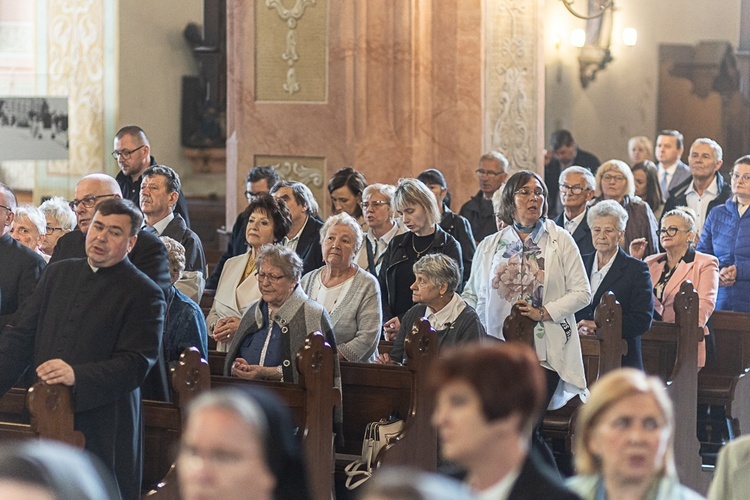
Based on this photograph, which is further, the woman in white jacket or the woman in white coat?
the woman in white coat

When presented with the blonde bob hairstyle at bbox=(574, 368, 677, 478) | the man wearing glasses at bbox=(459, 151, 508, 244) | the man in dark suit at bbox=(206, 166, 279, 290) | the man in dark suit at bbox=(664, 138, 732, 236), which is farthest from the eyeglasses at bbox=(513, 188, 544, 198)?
the blonde bob hairstyle at bbox=(574, 368, 677, 478)

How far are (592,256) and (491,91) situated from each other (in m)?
3.83

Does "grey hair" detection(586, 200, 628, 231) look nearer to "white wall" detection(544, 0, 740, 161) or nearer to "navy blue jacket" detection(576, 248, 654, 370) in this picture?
"navy blue jacket" detection(576, 248, 654, 370)

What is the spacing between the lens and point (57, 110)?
1210 cm

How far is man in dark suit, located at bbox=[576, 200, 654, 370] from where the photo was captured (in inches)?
269

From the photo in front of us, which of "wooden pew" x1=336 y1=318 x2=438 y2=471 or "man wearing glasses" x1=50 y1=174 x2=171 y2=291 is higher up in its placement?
"man wearing glasses" x1=50 y1=174 x2=171 y2=291

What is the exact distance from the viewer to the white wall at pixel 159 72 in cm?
1425

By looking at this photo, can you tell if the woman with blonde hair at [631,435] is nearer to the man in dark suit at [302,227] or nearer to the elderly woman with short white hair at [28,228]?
the man in dark suit at [302,227]

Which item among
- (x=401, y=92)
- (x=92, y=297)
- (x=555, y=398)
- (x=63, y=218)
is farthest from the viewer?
(x=401, y=92)

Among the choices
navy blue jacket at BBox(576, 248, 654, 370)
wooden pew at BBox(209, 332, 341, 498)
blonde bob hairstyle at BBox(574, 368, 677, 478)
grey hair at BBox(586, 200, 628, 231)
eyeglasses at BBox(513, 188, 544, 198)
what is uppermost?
eyeglasses at BBox(513, 188, 544, 198)

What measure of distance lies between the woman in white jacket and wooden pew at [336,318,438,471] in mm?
770

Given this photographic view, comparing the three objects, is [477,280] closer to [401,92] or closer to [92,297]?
[92,297]

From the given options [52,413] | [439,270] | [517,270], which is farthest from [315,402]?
[517,270]

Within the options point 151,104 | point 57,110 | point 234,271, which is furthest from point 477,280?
point 151,104
